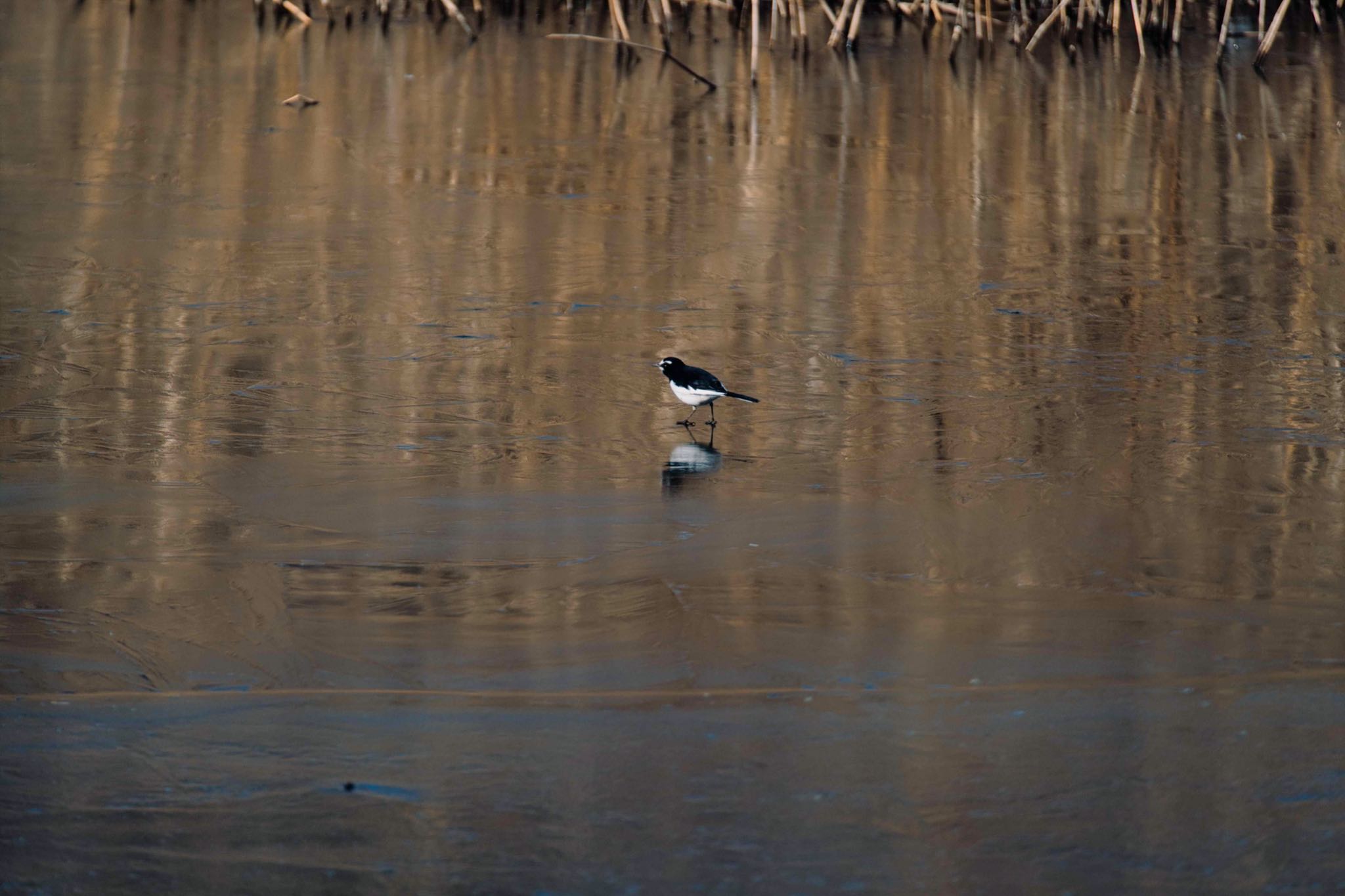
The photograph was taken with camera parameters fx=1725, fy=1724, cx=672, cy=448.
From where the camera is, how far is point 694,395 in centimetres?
677

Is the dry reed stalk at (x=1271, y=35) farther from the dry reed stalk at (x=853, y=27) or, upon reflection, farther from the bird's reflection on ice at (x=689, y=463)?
the bird's reflection on ice at (x=689, y=463)

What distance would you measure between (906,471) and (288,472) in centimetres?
220

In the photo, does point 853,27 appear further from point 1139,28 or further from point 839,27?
point 1139,28

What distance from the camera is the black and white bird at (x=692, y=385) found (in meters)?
6.70

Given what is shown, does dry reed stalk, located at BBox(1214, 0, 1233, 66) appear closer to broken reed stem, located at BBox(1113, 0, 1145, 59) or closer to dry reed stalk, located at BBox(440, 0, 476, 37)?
broken reed stem, located at BBox(1113, 0, 1145, 59)

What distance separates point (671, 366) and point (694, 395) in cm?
17

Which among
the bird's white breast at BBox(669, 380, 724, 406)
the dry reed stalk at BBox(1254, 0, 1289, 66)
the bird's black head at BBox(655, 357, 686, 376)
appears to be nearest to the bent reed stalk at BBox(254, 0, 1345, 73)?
the dry reed stalk at BBox(1254, 0, 1289, 66)

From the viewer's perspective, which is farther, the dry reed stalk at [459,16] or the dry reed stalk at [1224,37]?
the dry reed stalk at [1224,37]

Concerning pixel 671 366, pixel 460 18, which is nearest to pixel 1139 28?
pixel 460 18

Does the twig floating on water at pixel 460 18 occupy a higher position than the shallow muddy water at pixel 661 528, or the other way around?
the twig floating on water at pixel 460 18

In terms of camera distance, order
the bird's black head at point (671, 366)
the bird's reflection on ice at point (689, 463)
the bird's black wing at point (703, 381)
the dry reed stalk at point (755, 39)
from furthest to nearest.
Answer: the dry reed stalk at point (755, 39) < the bird's black head at point (671, 366) < the bird's black wing at point (703, 381) < the bird's reflection on ice at point (689, 463)

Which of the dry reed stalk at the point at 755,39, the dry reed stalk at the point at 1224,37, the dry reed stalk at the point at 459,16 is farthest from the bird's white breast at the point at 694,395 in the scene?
the dry reed stalk at the point at 1224,37

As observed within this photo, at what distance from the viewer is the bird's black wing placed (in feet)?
21.9

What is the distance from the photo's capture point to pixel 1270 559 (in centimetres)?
530
